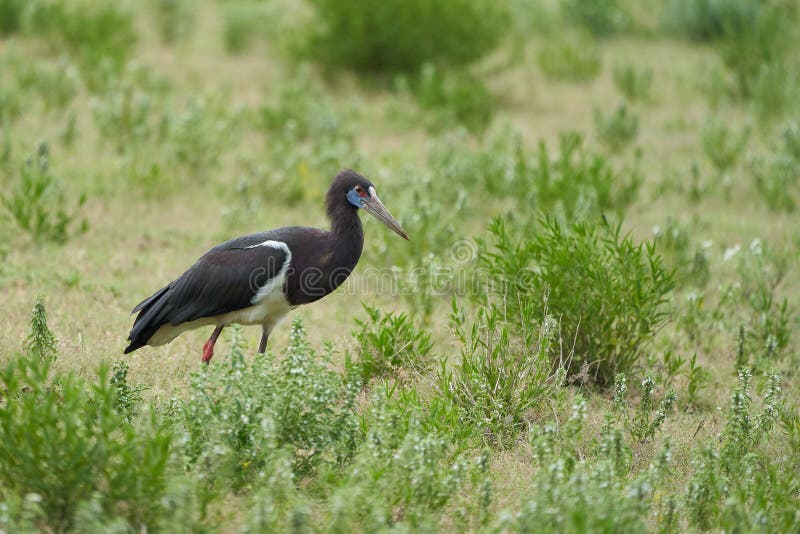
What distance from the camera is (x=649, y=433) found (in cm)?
500

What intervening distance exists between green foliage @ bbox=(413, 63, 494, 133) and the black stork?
552 centimetres

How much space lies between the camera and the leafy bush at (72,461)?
370 centimetres

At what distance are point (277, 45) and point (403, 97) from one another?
2067 mm

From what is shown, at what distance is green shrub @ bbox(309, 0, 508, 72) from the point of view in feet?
40.1

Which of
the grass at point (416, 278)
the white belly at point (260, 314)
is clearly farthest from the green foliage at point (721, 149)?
the white belly at point (260, 314)

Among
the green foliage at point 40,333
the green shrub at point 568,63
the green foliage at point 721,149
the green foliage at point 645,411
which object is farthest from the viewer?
the green shrub at point 568,63

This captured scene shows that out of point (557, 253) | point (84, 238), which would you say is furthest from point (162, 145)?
point (557, 253)

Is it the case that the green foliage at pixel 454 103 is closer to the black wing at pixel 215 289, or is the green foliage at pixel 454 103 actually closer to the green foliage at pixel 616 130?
the green foliage at pixel 616 130

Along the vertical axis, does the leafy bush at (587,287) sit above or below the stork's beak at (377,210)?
below

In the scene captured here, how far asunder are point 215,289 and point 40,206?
2.44 metres

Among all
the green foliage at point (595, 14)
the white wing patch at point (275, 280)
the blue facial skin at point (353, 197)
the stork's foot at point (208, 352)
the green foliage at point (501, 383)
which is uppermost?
the green foliage at point (595, 14)

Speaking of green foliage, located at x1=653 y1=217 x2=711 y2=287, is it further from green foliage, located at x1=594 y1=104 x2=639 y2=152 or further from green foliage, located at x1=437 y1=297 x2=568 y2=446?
green foliage, located at x1=594 y1=104 x2=639 y2=152

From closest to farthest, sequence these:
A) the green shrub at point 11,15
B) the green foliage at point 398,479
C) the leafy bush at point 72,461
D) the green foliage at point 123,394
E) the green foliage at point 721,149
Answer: the leafy bush at point 72,461 → the green foliage at point 398,479 → the green foliage at point 123,394 → the green foliage at point 721,149 → the green shrub at point 11,15

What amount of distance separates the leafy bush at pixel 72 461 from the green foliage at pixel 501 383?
1695 millimetres
